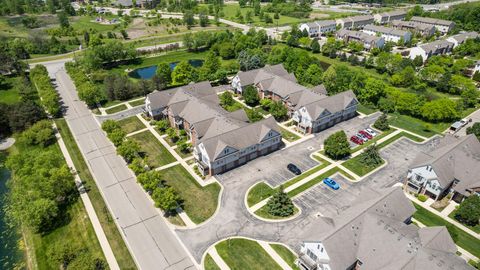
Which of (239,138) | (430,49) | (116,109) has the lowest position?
(116,109)

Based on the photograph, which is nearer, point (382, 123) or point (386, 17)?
point (382, 123)

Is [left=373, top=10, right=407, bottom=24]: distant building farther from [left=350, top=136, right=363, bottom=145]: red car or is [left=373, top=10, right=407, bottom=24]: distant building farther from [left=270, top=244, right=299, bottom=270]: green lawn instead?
[left=270, top=244, right=299, bottom=270]: green lawn

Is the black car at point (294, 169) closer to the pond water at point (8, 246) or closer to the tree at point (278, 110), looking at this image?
the tree at point (278, 110)

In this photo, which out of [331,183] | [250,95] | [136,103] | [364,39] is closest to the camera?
[331,183]

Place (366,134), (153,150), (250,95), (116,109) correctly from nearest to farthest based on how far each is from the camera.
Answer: (153,150) → (366,134) → (250,95) → (116,109)

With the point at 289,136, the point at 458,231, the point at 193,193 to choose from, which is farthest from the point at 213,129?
the point at 458,231

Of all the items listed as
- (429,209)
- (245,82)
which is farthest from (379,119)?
(245,82)

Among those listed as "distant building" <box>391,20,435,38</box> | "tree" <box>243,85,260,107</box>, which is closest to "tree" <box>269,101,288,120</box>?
"tree" <box>243,85,260,107</box>

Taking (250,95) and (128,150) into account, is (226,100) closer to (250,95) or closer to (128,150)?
(250,95)
